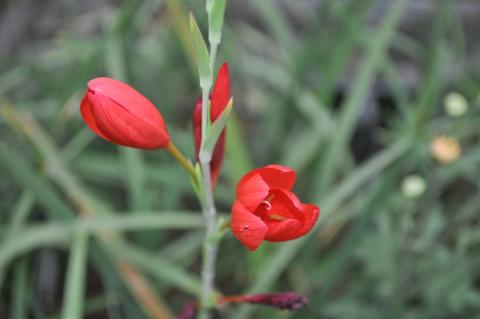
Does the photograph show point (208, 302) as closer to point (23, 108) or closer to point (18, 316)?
point (18, 316)

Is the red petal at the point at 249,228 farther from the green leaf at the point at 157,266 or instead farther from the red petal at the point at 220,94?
the green leaf at the point at 157,266

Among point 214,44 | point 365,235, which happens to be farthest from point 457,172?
point 214,44

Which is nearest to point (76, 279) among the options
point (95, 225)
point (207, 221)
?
point (95, 225)

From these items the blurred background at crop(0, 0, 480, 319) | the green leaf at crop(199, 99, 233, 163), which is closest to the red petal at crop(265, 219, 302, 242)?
the green leaf at crop(199, 99, 233, 163)

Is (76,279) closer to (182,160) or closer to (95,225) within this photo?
(95,225)

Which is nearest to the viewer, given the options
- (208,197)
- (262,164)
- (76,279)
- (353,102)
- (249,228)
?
(249,228)

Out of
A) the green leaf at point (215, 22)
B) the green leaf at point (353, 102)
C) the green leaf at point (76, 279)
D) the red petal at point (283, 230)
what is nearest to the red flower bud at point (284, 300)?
the red petal at point (283, 230)
